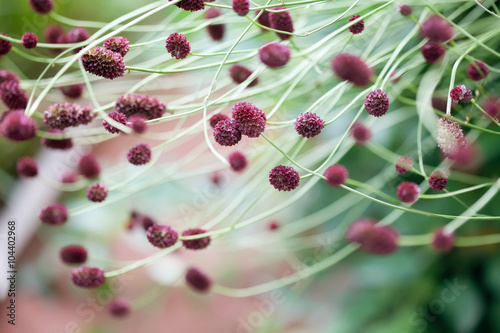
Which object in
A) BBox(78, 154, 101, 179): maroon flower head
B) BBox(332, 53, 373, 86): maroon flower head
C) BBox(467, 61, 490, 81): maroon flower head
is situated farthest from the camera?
BBox(78, 154, 101, 179): maroon flower head

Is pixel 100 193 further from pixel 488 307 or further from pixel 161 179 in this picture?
pixel 488 307

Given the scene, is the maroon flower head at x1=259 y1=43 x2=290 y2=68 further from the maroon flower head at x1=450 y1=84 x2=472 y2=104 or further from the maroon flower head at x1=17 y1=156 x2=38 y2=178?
the maroon flower head at x1=17 y1=156 x2=38 y2=178

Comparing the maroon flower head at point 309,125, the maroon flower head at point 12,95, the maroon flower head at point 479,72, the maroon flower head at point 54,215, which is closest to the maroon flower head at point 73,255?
the maroon flower head at point 54,215

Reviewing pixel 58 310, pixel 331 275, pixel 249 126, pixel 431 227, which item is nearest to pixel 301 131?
pixel 249 126

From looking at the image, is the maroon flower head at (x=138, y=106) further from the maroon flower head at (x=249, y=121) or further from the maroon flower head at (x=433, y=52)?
the maroon flower head at (x=433, y=52)

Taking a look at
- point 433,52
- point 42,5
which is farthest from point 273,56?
point 42,5

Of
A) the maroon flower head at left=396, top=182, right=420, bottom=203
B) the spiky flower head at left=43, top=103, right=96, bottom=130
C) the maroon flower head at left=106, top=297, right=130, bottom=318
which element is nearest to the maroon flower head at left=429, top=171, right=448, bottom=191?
the maroon flower head at left=396, top=182, right=420, bottom=203
